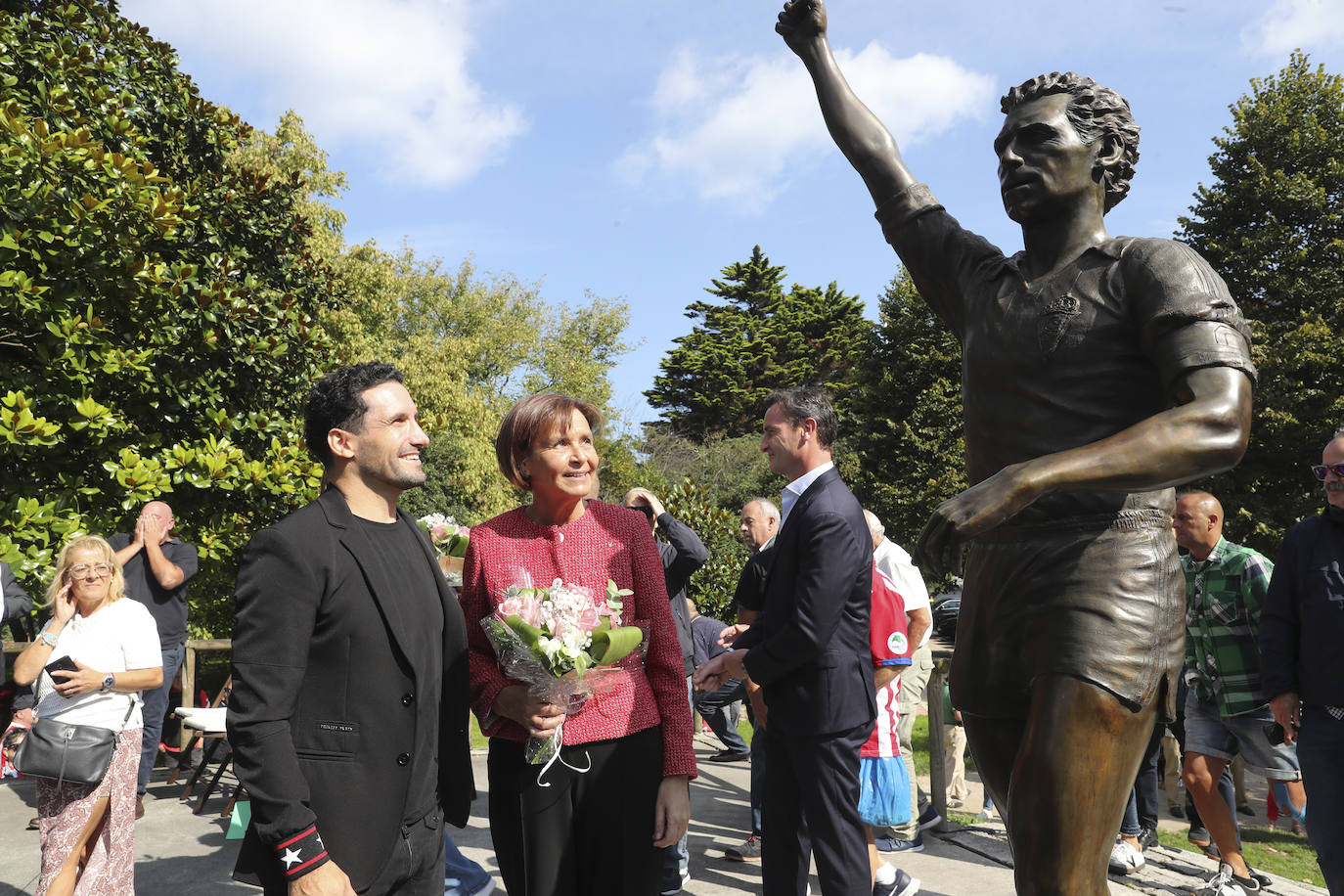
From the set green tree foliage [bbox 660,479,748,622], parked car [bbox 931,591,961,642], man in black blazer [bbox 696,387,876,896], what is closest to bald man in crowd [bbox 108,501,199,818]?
man in black blazer [bbox 696,387,876,896]

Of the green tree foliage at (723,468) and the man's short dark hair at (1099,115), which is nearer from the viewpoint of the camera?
the man's short dark hair at (1099,115)

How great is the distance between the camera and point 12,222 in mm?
6766

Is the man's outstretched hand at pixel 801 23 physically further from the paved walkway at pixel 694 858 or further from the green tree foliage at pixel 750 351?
the green tree foliage at pixel 750 351

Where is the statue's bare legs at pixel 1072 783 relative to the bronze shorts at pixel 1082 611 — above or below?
below

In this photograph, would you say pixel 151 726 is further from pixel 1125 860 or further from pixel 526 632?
pixel 1125 860

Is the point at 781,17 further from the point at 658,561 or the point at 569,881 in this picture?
the point at 569,881

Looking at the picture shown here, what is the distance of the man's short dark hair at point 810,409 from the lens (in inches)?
167

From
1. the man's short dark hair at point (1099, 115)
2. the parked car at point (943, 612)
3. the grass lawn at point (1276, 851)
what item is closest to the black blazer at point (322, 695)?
the man's short dark hair at point (1099, 115)

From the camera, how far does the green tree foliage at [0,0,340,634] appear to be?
7.04 metres

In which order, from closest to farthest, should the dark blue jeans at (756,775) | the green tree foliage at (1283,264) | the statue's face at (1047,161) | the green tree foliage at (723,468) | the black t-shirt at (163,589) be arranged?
the statue's face at (1047,161), the dark blue jeans at (756,775), the black t-shirt at (163,589), the green tree foliage at (1283,264), the green tree foliage at (723,468)

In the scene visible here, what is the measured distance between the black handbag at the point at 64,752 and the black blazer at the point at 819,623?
309 centimetres

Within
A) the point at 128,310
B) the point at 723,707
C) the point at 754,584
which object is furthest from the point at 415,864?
the point at 128,310

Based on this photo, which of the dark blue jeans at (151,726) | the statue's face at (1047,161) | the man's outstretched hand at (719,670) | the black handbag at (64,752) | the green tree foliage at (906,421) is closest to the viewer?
the statue's face at (1047,161)

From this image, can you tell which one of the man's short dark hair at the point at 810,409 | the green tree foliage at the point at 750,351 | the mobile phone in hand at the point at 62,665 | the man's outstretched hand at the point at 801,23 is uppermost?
the green tree foliage at the point at 750,351
